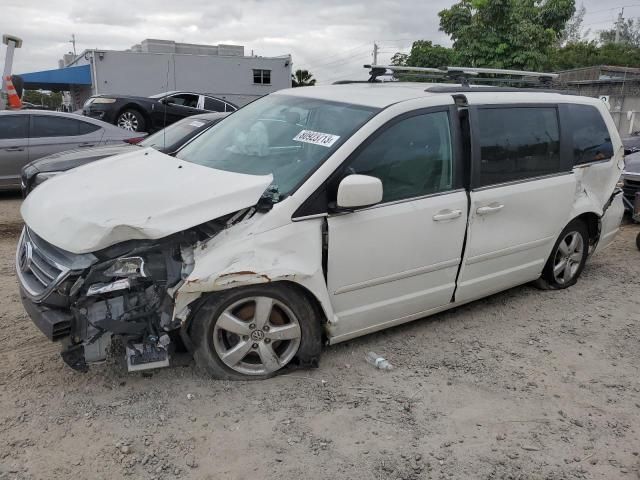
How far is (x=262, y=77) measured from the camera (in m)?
27.4

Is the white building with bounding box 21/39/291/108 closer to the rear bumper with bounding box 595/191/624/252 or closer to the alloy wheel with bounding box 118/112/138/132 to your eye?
the alloy wheel with bounding box 118/112/138/132

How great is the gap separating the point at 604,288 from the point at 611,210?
29.2 inches

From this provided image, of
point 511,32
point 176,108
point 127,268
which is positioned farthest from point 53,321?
point 511,32

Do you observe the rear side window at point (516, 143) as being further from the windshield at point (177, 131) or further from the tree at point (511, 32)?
the tree at point (511, 32)

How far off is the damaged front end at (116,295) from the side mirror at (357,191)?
0.64 m

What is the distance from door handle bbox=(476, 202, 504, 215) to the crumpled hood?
5.23 feet

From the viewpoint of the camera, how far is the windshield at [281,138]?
345cm

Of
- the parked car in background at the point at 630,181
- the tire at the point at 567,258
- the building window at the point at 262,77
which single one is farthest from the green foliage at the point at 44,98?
the tire at the point at 567,258

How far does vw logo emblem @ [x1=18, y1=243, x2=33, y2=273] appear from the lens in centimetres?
323

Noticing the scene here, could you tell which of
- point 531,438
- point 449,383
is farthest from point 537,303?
point 531,438

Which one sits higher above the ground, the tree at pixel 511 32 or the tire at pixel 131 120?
the tree at pixel 511 32

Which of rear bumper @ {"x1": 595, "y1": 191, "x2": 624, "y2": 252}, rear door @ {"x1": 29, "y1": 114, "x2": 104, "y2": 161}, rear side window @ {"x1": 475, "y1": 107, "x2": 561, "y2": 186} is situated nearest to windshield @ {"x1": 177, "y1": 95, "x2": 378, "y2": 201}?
rear side window @ {"x1": 475, "y1": 107, "x2": 561, "y2": 186}

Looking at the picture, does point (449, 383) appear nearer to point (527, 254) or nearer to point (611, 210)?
point (527, 254)

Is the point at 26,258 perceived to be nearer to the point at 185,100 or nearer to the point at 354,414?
the point at 354,414
